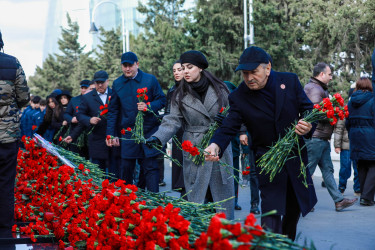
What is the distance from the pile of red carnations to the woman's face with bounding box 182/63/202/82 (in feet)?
4.80

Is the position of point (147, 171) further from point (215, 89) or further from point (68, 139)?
point (68, 139)

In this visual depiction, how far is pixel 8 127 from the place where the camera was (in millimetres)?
5574

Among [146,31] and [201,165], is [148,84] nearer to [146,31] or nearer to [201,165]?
[201,165]

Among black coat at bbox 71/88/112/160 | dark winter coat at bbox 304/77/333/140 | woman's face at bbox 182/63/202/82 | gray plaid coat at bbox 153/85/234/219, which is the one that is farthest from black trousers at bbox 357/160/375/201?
woman's face at bbox 182/63/202/82

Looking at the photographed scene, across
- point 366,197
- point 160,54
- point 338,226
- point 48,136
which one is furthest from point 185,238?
point 160,54

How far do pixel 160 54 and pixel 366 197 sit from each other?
37.1m

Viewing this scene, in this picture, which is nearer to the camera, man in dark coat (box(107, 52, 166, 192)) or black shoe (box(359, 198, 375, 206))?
man in dark coat (box(107, 52, 166, 192))

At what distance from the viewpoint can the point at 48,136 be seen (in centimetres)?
1355

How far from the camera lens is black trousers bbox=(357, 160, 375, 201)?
8914 mm

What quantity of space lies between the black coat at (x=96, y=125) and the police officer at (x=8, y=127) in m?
3.87

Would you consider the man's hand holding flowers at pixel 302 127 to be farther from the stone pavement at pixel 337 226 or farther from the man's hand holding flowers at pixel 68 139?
the man's hand holding flowers at pixel 68 139

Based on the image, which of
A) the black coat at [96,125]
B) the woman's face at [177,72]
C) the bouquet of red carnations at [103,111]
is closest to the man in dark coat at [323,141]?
the woman's face at [177,72]

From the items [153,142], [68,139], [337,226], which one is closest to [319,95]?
[337,226]

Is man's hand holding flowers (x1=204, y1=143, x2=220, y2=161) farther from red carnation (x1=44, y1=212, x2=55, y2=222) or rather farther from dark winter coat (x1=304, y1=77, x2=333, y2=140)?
dark winter coat (x1=304, y1=77, x2=333, y2=140)
